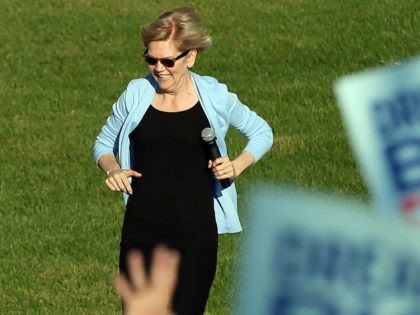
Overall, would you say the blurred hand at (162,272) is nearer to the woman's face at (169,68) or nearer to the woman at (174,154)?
the woman at (174,154)

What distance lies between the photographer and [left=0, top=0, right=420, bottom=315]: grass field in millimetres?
10227

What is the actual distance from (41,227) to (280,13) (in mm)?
6273

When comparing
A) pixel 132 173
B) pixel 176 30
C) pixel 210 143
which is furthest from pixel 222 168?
pixel 176 30

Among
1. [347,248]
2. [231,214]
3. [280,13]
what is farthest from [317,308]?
[280,13]

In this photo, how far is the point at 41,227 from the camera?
11070 millimetres

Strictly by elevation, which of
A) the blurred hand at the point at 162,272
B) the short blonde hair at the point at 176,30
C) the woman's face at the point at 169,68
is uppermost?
the short blonde hair at the point at 176,30

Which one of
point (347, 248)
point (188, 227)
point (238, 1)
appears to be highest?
point (238, 1)

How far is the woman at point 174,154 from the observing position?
6.23 meters

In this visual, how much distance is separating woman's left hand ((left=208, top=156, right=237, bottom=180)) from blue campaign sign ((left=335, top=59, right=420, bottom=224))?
3924mm

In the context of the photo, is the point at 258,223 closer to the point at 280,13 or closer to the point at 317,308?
the point at 317,308

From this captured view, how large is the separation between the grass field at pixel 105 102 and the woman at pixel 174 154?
2.86m

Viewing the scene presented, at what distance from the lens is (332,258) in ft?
6.98

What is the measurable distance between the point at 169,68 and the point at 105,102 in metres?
8.07

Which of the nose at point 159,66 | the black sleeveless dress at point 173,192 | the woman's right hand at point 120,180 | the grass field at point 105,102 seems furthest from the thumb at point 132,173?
the grass field at point 105,102
